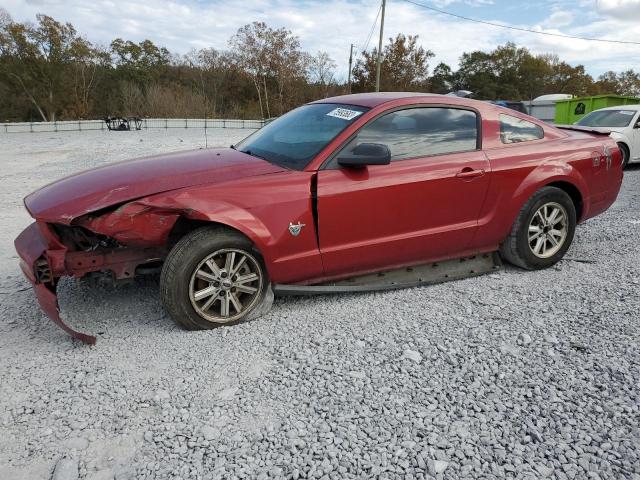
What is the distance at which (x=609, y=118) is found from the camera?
10.7 meters

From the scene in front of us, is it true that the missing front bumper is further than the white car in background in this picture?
No

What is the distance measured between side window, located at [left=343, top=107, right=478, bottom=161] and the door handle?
18cm

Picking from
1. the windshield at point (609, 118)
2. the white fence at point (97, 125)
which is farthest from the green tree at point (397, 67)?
the windshield at point (609, 118)

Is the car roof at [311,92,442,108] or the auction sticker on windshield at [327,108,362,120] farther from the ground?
the car roof at [311,92,442,108]

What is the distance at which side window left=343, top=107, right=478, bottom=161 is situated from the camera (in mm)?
3436

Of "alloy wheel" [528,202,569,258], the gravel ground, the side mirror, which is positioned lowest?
the gravel ground

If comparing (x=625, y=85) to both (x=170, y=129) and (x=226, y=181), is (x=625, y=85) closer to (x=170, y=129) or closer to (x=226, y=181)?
(x=170, y=129)

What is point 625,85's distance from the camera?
66562mm

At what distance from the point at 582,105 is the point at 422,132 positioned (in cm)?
1526

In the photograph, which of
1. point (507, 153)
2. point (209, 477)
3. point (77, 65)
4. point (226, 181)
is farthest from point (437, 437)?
point (77, 65)

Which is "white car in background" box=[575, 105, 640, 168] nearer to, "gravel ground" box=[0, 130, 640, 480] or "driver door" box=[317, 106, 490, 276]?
"gravel ground" box=[0, 130, 640, 480]

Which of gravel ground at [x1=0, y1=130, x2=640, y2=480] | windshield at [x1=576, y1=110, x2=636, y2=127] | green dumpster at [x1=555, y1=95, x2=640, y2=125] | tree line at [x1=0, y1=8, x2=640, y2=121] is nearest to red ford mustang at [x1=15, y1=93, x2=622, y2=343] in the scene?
gravel ground at [x1=0, y1=130, x2=640, y2=480]

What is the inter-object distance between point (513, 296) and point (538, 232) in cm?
80

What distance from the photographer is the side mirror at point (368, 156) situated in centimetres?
314
